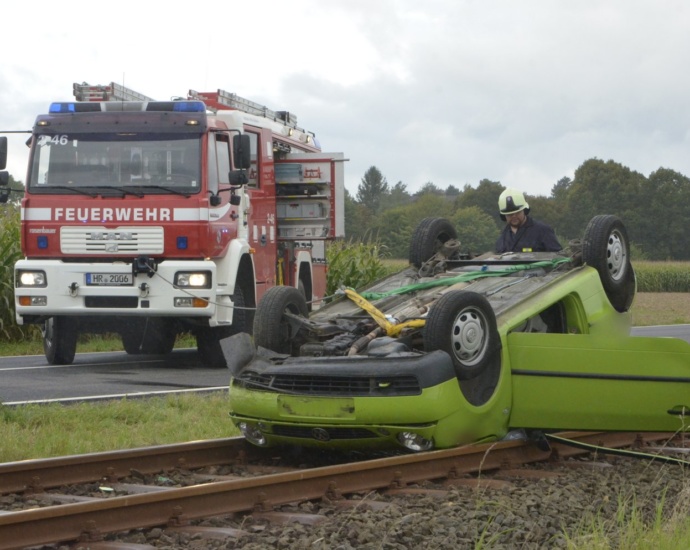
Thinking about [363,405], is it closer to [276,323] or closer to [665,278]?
[276,323]

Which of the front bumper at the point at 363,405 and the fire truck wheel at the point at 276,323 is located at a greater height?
the fire truck wheel at the point at 276,323

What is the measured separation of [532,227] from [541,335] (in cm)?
270

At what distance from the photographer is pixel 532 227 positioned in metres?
10.5

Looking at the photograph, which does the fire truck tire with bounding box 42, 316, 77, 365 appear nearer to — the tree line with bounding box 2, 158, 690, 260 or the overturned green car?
the overturned green car

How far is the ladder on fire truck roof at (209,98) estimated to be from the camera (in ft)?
53.5

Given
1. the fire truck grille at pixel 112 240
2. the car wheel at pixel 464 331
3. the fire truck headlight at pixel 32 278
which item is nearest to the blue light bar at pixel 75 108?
the fire truck grille at pixel 112 240

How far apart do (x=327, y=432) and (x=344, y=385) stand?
1.12 ft

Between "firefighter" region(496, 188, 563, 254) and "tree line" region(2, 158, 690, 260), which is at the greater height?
"tree line" region(2, 158, 690, 260)

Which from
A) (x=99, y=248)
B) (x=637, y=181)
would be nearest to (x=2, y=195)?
(x=99, y=248)

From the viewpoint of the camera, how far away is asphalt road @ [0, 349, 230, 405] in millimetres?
12539

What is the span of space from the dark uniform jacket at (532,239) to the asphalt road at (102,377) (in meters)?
4.00

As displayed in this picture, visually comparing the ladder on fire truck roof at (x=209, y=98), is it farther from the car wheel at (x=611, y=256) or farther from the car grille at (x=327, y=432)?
the car grille at (x=327, y=432)

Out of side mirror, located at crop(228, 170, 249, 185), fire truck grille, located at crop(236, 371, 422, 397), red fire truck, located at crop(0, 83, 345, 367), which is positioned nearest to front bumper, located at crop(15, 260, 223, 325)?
red fire truck, located at crop(0, 83, 345, 367)

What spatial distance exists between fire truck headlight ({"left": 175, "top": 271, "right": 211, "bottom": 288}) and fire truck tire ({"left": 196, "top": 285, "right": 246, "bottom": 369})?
33.5 inches
